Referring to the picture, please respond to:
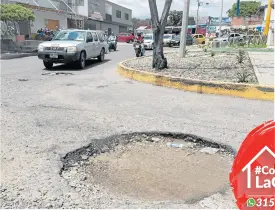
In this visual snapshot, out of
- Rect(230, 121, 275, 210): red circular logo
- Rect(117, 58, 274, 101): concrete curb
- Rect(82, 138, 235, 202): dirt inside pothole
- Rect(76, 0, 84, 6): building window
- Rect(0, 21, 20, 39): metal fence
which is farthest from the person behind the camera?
Rect(76, 0, 84, 6): building window

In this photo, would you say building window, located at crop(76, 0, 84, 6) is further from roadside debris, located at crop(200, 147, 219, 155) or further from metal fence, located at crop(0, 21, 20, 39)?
roadside debris, located at crop(200, 147, 219, 155)

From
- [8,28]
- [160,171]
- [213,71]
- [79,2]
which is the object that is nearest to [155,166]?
[160,171]

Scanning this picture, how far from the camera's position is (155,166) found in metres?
3.47

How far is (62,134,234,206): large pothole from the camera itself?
116 inches

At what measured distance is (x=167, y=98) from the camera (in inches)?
275

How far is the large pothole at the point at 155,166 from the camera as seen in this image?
2.95 metres

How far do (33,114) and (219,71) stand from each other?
585cm

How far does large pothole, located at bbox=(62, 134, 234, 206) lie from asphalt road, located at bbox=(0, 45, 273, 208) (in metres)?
0.25

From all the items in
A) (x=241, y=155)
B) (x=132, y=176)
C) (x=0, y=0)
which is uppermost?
(x=0, y=0)

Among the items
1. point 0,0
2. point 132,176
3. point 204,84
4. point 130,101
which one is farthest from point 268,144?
point 0,0

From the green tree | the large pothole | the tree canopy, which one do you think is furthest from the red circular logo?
the green tree

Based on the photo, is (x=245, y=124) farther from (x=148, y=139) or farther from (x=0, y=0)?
(x=0, y=0)

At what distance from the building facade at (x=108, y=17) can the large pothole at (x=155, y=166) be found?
45666 millimetres

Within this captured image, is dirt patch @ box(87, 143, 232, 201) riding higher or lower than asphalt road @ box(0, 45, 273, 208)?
lower
